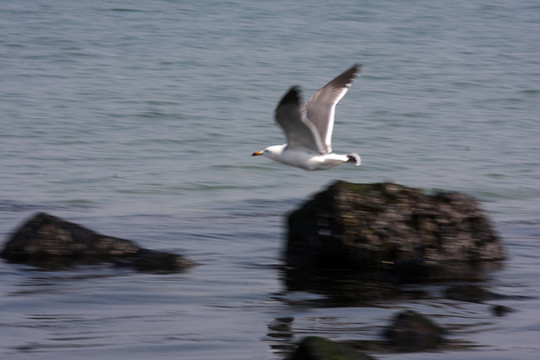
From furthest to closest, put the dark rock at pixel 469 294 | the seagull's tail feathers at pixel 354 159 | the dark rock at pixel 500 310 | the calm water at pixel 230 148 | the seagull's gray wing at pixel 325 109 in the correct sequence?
the seagull's gray wing at pixel 325 109 → the seagull's tail feathers at pixel 354 159 → the dark rock at pixel 469 294 → the dark rock at pixel 500 310 → the calm water at pixel 230 148

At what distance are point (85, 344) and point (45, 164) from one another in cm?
737

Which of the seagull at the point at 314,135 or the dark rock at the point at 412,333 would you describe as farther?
the seagull at the point at 314,135

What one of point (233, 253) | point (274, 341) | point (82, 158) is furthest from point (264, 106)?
point (274, 341)

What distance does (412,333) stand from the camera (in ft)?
19.8

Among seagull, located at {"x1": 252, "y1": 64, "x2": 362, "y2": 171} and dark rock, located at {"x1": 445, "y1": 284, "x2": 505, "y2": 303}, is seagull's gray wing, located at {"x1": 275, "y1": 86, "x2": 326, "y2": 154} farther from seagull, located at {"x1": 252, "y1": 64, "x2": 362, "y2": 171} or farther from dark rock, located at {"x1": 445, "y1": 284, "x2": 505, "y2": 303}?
dark rock, located at {"x1": 445, "y1": 284, "x2": 505, "y2": 303}

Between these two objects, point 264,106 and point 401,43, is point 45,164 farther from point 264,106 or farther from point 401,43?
point 401,43

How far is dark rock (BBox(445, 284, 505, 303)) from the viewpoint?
728cm

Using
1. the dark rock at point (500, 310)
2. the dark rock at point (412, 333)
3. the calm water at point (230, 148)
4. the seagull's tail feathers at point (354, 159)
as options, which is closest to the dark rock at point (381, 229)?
the calm water at point (230, 148)

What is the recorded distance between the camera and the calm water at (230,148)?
653cm

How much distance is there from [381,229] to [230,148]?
683cm

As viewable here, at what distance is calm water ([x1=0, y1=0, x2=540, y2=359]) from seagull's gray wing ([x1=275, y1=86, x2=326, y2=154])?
3.45ft

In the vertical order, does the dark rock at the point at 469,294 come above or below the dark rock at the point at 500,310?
below

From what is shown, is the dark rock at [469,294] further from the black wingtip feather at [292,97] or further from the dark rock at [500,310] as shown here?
the black wingtip feather at [292,97]

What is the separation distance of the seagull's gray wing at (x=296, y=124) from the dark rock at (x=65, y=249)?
152 cm
